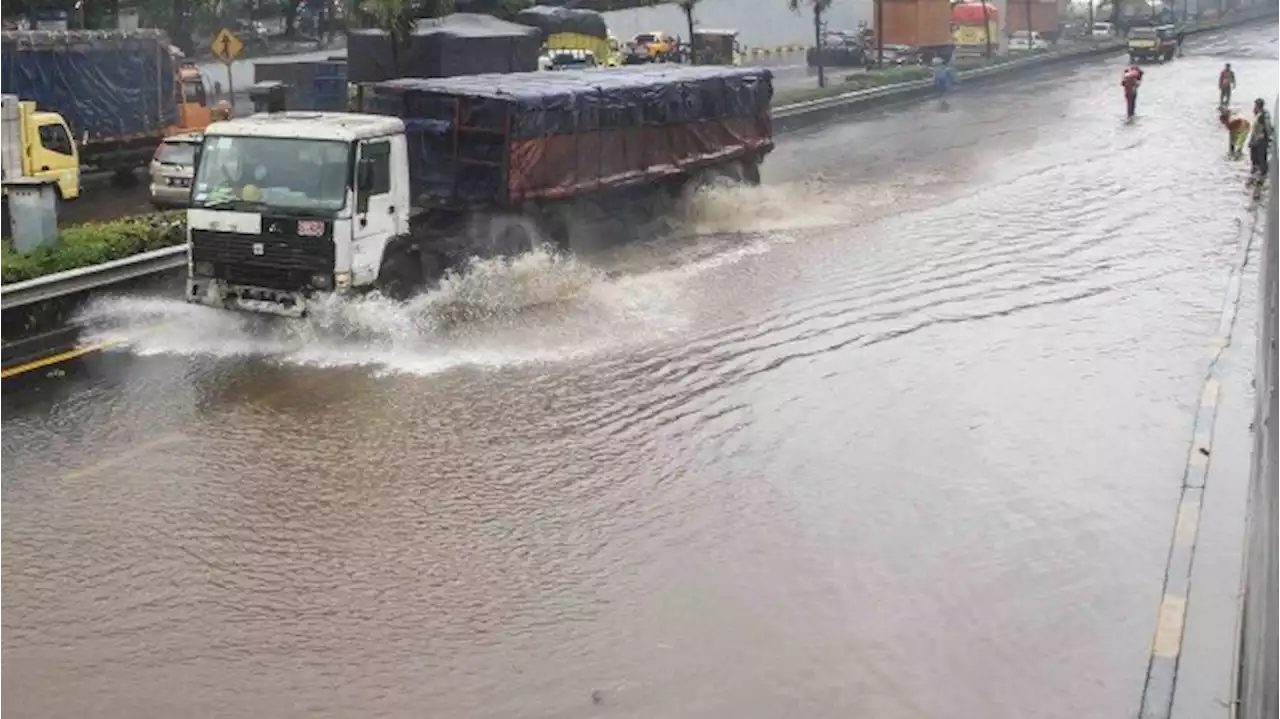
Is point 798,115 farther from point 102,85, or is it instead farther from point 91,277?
point 91,277

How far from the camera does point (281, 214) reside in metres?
13.5

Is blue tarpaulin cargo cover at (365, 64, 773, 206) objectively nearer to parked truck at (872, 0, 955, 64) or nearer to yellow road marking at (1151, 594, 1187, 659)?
yellow road marking at (1151, 594, 1187, 659)

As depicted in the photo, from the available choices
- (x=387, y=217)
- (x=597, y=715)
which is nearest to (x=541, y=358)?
(x=387, y=217)

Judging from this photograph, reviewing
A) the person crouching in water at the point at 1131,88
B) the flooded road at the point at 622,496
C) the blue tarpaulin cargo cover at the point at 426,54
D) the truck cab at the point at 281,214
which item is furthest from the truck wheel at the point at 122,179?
the person crouching in water at the point at 1131,88

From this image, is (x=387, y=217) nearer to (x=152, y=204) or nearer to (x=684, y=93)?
(x=684, y=93)

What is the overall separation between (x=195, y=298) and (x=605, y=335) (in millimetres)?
3882

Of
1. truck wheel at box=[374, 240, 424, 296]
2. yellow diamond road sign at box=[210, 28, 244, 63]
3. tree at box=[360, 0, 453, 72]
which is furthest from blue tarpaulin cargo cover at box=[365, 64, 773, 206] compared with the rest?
yellow diamond road sign at box=[210, 28, 244, 63]

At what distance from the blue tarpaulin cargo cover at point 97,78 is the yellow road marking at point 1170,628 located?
21.0 meters

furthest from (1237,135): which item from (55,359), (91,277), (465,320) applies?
(55,359)

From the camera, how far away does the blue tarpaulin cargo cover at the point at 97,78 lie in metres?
24.1

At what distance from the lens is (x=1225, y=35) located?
83875mm

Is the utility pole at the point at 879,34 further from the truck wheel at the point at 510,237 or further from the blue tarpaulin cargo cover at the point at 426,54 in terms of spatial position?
the truck wheel at the point at 510,237

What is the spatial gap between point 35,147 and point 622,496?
14324 millimetres

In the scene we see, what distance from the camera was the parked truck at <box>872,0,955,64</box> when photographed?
182 ft
